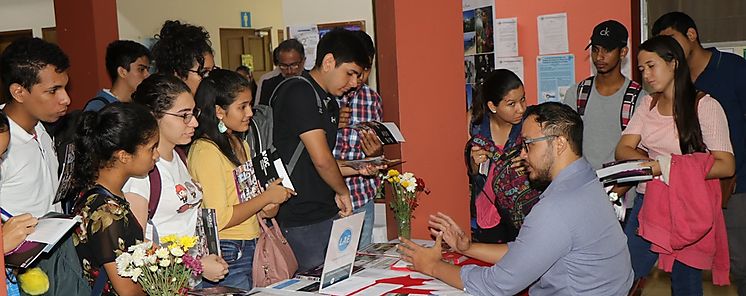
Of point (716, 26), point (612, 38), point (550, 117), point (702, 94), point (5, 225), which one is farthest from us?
point (716, 26)

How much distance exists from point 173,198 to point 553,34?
12.7 ft

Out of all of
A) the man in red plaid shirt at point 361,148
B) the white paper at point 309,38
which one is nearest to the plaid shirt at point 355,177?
the man in red plaid shirt at point 361,148

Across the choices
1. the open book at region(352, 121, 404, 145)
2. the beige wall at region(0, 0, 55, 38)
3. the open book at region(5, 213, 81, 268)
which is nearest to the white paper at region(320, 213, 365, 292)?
the open book at region(352, 121, 404, 145)

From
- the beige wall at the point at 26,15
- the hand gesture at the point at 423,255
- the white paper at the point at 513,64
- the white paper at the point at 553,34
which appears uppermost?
the beige wall at the point at 26,15

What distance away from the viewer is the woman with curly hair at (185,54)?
3.69 metres

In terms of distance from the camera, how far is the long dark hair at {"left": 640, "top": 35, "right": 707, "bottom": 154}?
139 inches

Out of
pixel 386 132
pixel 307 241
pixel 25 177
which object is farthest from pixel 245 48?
pixel 25 177

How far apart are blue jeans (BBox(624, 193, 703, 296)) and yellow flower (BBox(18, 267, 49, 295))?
2580 mm

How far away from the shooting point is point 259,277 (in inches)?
112

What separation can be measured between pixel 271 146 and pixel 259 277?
61cm

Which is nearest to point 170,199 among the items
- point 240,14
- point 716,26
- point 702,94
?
point 702,94

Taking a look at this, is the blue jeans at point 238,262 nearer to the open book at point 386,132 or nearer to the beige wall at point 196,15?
the open book at point 386,132

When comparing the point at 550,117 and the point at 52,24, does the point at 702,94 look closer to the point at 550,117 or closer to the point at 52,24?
the point at 550,117

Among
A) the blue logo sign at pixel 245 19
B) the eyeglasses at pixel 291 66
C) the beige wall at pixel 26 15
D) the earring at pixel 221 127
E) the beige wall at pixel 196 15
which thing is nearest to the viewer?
the earring at pixel 221 127
